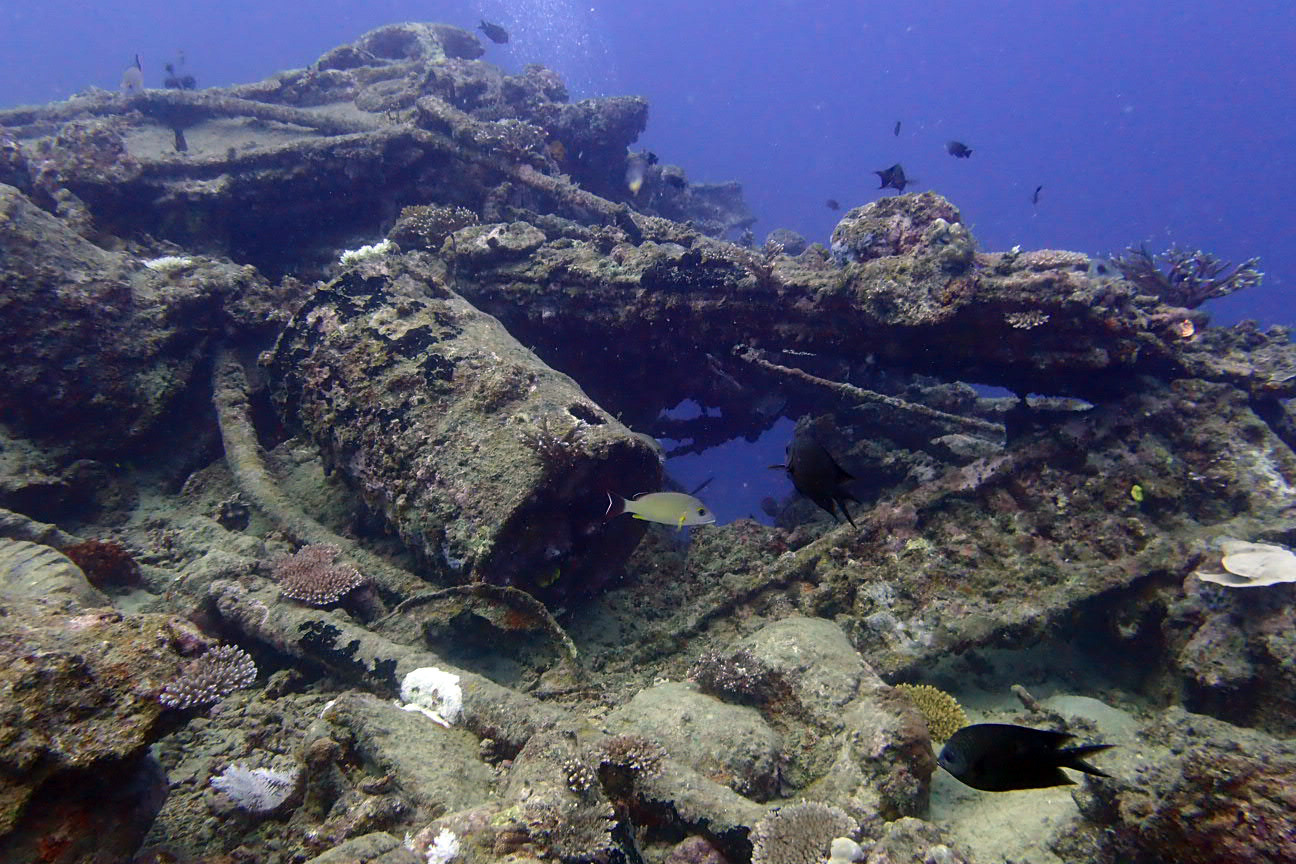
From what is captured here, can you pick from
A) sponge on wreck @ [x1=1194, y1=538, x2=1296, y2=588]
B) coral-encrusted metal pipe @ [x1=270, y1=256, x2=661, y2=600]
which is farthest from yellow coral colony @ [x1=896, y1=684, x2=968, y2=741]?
coral-encrusted metal pipe @ [x1=270, y1=256, x2=661, y2=600]

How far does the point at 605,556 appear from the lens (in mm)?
5648

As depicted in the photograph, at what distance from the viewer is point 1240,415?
569cm

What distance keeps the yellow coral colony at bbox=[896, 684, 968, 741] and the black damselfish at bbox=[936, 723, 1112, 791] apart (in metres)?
2.28

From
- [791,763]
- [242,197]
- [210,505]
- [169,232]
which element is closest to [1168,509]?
[791,763]

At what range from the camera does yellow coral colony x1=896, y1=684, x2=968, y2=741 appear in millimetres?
4219

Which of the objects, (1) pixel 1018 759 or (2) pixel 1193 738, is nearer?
(1) pixel 1018 759

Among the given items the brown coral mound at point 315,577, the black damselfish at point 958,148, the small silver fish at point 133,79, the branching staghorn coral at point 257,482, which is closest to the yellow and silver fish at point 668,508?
the branching staghorn coral at point 257,482

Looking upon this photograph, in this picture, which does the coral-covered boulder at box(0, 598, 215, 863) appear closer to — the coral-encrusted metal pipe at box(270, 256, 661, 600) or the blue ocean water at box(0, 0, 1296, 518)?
the coral-encrusted metal pipe at box(270, 256, 661, 600)

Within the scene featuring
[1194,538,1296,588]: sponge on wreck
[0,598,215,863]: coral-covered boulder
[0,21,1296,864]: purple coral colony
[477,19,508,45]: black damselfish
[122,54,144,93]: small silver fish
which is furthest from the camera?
[477,19,508,45]: black damselfish

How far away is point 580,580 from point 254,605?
2.74 meters

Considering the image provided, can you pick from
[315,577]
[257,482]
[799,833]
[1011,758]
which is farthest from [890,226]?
[257,482]

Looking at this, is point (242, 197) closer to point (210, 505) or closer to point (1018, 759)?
point (210, 505)

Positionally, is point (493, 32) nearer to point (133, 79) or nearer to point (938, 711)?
point (133, 79)

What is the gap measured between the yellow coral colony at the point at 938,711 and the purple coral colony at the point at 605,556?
0.03 metres
